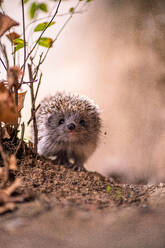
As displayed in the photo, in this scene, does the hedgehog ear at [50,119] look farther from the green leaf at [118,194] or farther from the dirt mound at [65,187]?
the green leaf at [118,194]

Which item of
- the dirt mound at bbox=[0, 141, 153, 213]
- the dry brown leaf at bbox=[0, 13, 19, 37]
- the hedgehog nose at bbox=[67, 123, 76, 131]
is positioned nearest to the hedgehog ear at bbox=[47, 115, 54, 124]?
the hedgehog nose at bbox=[67, 123, 76, 131]

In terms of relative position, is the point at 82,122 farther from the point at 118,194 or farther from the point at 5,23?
the point at 5,23

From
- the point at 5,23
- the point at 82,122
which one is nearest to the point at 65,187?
the point at 5,23

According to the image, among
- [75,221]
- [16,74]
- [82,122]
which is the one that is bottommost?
[75,221]

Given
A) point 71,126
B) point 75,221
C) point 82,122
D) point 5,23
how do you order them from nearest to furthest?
point 75,221, point 5,23, point 71,126, point 82,122

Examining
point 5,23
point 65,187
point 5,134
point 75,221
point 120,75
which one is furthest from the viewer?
point 120,75

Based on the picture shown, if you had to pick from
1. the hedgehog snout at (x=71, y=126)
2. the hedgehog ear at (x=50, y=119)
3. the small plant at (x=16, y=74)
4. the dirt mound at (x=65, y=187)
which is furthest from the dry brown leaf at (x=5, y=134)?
the hedgehog ear at (x=50, y=119)

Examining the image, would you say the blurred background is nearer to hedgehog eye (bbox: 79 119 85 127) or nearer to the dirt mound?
hedgehog eye (bbox: 79 119 85 127)
